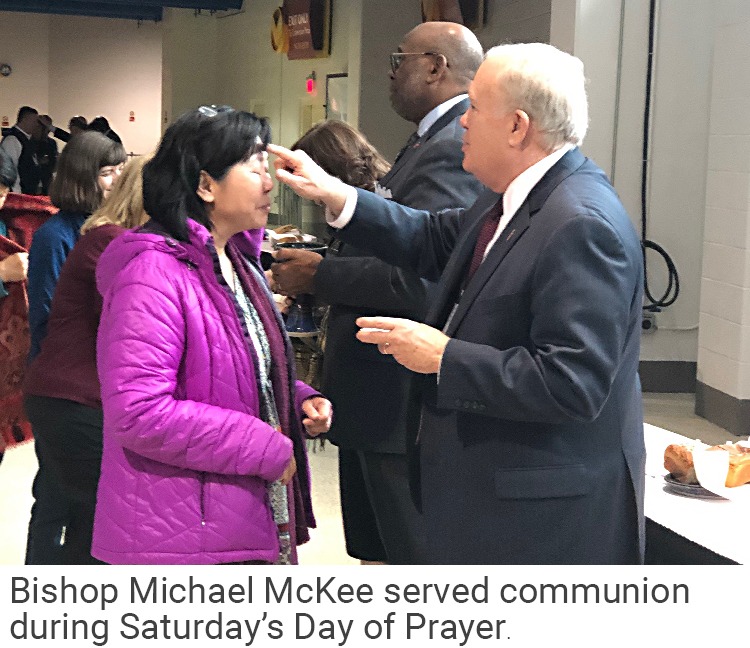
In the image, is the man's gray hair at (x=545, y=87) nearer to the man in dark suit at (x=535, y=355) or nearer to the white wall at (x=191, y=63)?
the man in dark suit at (x=535, y=355)

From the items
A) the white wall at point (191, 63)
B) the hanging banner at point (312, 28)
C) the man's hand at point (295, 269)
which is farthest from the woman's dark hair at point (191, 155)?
the white wall at point (191, 63)

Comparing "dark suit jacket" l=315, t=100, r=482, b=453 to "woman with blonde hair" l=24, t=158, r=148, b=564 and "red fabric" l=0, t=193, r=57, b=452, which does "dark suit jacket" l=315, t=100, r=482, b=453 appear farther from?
"red fabric" l=0, t=193, r=57, b=452

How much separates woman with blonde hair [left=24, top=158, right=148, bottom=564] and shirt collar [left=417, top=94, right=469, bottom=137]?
2.55ft

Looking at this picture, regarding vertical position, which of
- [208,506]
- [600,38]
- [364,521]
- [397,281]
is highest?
[600,38]

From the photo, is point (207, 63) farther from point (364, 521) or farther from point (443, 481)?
point (443, 481)

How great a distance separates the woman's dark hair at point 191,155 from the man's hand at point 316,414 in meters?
0.50

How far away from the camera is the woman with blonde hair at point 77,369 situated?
116 inches

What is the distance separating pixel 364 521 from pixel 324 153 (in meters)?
1.15

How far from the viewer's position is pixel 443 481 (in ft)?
6.63

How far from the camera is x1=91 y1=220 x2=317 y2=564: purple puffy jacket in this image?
195cm

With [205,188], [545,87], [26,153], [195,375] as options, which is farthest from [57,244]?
[26,153]

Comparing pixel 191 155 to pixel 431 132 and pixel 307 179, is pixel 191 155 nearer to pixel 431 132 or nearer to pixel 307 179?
pixel 307 179

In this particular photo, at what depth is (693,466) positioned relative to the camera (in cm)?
221
